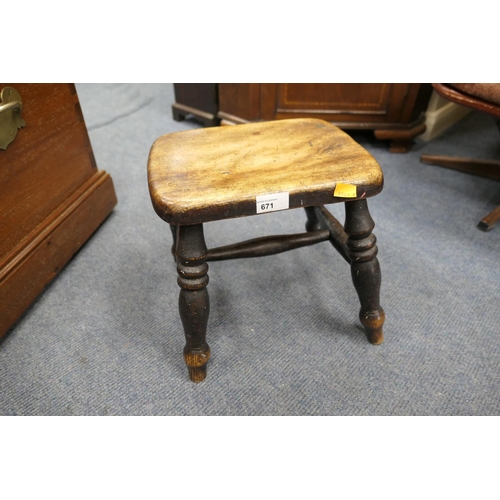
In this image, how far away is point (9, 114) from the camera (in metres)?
0.78

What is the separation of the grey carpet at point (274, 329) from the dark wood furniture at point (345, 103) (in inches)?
14.2

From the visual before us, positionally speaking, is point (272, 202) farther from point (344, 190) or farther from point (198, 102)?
point (198, 102)

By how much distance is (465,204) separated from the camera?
1216 millimetres

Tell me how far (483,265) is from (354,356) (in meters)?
0.46

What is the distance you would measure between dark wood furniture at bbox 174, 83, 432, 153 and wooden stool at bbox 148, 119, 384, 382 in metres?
0.64

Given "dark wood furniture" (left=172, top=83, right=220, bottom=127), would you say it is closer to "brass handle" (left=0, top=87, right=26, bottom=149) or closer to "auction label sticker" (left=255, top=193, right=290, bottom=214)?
"brass handle" (left=0, top=87, right=26, bottom=149)

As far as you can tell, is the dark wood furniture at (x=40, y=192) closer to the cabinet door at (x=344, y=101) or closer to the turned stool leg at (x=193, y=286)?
the turned stool leg at (x=193, y=286)

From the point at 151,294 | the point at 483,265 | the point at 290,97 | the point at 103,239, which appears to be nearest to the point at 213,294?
the point at 151,294

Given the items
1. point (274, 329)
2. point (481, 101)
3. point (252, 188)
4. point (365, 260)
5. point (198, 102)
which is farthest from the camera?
point (198, 102)

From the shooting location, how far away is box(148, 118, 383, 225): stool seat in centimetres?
56

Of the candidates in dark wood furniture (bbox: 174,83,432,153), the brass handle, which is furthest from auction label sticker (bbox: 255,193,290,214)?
dark wood furniture (bbox: 174,83,432,153)

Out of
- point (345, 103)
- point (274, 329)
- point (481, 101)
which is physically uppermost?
point (481, 101)

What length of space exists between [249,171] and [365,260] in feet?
0.84

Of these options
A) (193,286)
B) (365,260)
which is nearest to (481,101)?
(365,260)
